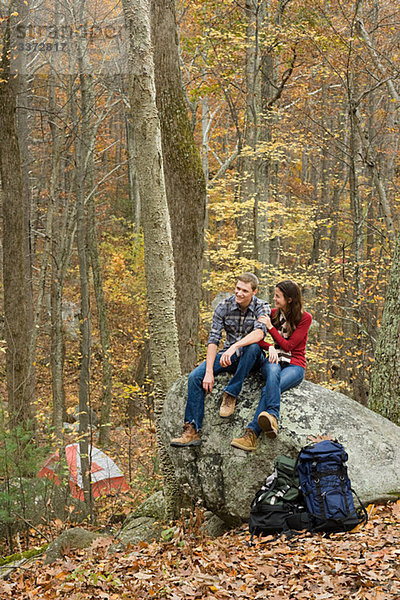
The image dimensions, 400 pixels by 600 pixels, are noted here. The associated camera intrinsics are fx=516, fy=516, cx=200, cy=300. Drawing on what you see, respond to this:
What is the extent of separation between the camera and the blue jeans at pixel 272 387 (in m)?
5.09

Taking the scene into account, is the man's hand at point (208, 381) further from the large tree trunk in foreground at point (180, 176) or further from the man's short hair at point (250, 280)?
the large tree trunk in foreground at point (180, 176)

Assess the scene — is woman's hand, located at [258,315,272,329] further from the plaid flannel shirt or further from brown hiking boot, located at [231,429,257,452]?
brown hiking boot, located at [231,429,257,452]

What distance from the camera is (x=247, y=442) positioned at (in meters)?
5.11

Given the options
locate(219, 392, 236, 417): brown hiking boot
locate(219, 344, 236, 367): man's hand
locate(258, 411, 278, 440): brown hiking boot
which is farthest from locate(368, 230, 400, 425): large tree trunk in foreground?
locate(219, 344, 236, 367): man's hand

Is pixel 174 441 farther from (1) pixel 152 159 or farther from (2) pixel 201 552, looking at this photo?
(1) pixel 152 159

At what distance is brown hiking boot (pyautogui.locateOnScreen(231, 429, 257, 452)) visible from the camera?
16.7 feet

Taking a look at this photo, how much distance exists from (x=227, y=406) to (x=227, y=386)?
0.67 ft

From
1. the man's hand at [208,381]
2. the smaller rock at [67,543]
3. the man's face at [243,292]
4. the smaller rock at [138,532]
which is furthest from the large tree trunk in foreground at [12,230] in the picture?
the man's face at [243,292]

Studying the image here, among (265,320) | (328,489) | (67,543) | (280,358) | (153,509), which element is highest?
(265,320)

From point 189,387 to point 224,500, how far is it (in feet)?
4.04

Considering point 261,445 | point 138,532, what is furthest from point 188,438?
point 138,532

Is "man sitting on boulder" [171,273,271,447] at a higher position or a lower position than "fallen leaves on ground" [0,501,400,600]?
higher

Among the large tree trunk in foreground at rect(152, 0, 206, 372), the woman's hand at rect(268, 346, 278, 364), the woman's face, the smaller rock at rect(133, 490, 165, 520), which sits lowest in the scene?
the smaller rock at rect(133, 490, 165, 520)

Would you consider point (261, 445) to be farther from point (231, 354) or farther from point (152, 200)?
point (152, 200)
